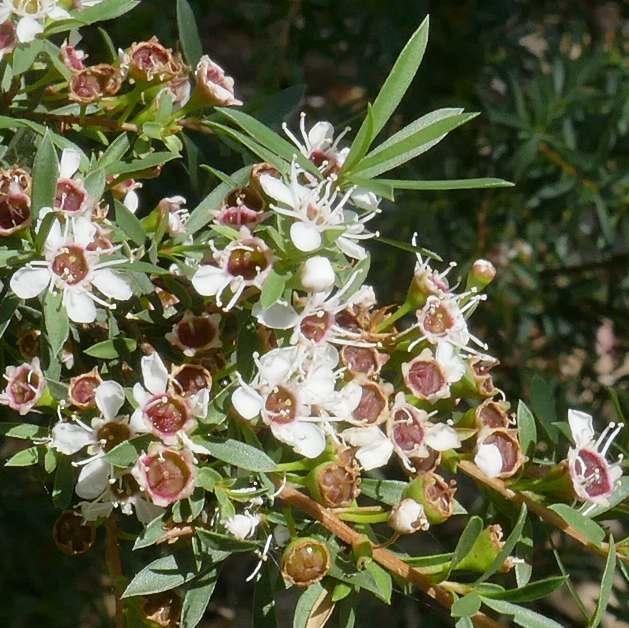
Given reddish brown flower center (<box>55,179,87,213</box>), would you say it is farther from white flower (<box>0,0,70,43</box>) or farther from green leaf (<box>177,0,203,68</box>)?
green leaf (<box>177,0,203,68</box>)

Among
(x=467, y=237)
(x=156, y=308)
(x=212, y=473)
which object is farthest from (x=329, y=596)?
(x=467, y=237)

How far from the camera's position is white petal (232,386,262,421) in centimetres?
85

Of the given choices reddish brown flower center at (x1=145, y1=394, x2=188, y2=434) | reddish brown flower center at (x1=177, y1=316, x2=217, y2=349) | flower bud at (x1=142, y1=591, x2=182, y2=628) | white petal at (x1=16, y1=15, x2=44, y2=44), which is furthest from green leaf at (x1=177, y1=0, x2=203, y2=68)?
flower bud at (x1=142, y1=591, x2=182, y2=628)

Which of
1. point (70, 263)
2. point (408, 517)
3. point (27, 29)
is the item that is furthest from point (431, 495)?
point (27, 29)

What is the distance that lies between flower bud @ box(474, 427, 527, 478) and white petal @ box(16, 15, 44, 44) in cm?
51

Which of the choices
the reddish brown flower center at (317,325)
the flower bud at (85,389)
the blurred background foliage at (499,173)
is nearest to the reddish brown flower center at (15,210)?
the flower bud at (85,389)

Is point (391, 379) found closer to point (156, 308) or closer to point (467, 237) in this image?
point (156, 308)

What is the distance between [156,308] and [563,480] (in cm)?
39

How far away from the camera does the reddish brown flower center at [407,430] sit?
90 cm

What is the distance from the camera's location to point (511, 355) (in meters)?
2.09

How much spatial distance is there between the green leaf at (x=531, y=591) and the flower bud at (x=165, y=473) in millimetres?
276

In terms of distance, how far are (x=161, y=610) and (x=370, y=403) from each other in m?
0.27

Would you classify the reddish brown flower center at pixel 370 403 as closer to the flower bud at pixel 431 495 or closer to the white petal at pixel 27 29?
the flower bud at pixel 431 495

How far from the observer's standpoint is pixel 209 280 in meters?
0.86
